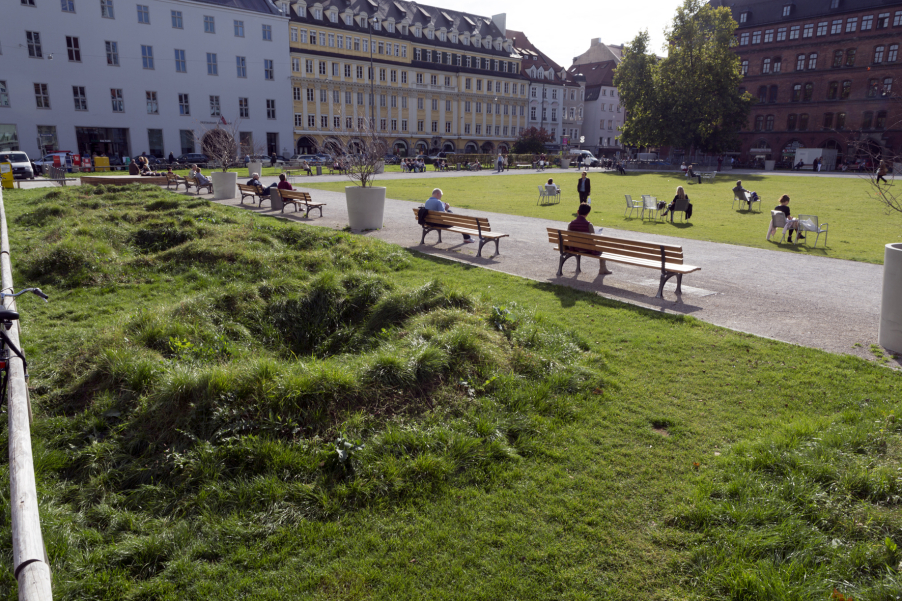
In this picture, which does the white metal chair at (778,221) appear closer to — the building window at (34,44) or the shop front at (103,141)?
the shop front at (103,141)

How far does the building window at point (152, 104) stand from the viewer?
57.2 metres

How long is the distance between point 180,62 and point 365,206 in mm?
52684

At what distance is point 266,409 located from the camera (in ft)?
16.1

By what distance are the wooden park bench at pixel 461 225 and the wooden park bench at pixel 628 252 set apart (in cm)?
183

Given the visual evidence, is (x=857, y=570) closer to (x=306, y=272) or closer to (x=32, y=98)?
(x=306, y=272)

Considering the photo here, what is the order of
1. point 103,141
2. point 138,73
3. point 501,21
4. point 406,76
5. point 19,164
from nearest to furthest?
point 19,164
point 103,141
point 138,73
point 406,76
point 501,21

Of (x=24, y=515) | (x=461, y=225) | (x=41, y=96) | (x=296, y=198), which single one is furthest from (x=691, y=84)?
(x=24, y=515)

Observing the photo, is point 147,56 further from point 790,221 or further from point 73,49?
point 790,221

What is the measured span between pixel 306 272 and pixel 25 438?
721cm

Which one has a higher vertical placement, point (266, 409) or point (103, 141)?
point (103, 141)

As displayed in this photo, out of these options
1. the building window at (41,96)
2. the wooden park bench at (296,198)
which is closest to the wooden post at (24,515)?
the wooden park bench at (296,198)

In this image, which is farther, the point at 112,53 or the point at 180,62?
the point at 180,62

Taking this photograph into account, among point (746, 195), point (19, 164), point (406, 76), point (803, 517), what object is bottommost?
point (803, 517)

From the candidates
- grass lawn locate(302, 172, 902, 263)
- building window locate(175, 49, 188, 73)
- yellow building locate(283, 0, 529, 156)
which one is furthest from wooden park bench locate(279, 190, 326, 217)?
yellow building locate(283, 0, 529, 156)
